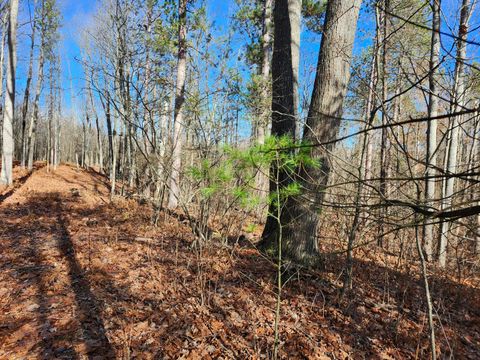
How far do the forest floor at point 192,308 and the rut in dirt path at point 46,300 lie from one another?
0.04 ft

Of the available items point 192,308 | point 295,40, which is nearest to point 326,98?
point 295,40

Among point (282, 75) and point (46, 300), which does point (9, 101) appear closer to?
point (46, 300)

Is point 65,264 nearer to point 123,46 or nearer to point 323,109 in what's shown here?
point 323,109

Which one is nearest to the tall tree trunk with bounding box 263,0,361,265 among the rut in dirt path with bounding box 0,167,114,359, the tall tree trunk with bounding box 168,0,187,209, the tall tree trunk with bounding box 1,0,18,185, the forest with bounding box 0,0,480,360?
the forest with bounding box 0,0,480,360

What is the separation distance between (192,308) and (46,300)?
1.56 m

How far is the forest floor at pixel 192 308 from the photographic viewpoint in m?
2.42

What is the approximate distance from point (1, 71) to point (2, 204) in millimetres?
11127

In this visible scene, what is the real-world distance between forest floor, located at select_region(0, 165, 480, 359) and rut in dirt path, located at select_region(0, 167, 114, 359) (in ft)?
0.04

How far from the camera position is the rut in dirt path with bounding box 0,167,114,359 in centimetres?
232

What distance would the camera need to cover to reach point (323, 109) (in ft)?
11.1

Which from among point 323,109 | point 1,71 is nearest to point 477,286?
point 323,109

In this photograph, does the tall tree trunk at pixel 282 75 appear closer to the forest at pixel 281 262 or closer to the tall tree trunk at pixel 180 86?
the forest at pixel 281 262

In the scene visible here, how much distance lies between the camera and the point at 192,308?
9.71 ft

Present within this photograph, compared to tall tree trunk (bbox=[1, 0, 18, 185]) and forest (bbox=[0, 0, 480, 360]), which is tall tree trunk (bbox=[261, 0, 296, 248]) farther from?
tall tree trunk (bbox=[1, 0, 18, 185])
